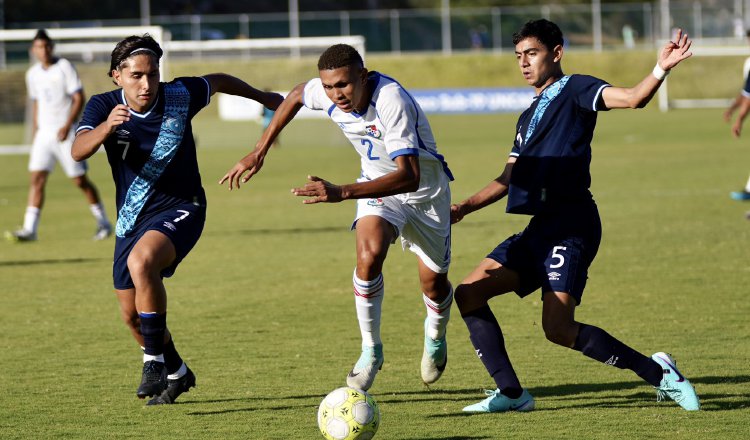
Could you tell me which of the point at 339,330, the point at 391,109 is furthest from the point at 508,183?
the point at 339,330

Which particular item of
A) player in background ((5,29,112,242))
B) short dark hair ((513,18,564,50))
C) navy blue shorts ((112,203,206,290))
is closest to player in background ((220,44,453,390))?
navy blue shorts ((112,203,206,290))

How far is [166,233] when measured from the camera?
242 inches

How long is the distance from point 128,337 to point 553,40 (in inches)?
162

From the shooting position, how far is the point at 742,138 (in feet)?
90.2

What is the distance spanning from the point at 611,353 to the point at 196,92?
2744 millimetres

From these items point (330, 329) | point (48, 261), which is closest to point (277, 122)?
point (330, 329)

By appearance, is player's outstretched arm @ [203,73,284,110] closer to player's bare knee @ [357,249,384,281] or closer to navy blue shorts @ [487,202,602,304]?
player's bare knee @ [357,249,384,281]

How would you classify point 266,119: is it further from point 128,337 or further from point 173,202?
point 173,202

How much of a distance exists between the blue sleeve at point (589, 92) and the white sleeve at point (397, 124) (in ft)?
2.83

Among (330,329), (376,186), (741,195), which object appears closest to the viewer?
(376,186)

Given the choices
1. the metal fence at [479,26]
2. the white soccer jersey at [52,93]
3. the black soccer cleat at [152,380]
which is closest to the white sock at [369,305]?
the black soccer cleat at [152,380]

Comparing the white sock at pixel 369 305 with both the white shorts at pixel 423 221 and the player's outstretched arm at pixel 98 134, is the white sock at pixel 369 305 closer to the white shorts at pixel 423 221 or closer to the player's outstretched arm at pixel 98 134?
the white shorts at pixel 423 221

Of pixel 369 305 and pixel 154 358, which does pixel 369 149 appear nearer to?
pixel 369 305

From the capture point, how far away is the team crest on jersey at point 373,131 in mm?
6121
